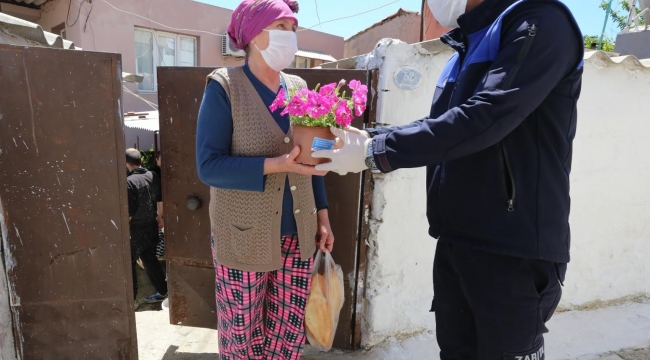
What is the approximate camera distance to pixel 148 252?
15.3 ft

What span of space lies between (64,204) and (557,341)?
3081mm

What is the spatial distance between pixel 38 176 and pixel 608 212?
142 inches

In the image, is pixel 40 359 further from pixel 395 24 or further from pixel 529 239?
pixel 395 24

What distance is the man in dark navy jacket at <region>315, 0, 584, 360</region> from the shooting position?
116cm

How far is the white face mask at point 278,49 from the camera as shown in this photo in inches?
67.8

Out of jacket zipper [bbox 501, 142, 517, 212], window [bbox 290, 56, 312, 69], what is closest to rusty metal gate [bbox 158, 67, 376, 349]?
jacket zipper [bbox 501, 142, 517, 212]

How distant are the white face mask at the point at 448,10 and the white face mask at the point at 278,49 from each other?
1.90ft

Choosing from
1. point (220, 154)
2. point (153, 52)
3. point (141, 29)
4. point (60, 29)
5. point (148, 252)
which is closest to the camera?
point (220, 154)

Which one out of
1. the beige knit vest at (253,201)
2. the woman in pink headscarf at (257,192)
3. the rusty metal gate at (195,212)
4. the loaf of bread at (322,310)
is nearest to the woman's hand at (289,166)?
the woman in pink headscarf at (257,192)

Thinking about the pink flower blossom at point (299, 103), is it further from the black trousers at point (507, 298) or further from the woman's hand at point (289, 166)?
the black trousers at point (507, 298)

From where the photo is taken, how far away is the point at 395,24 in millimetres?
9352

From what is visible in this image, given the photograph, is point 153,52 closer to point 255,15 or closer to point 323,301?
point 255,15

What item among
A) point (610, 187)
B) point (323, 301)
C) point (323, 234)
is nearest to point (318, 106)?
point (323, 234)

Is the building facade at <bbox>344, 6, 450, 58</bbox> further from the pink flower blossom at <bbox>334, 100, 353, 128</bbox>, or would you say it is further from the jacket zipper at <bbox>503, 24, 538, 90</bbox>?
the jacket zipper at <bbox>503, 24, 538, 90</bbox>
